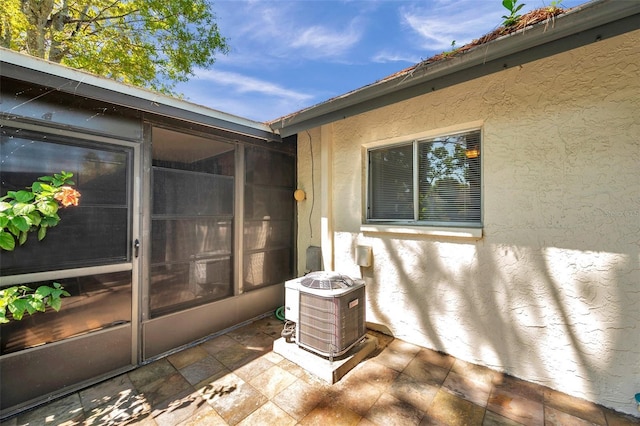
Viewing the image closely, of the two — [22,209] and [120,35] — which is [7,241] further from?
[120,35]

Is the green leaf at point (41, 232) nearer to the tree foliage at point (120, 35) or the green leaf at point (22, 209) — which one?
the green leaf at point (22, 209)

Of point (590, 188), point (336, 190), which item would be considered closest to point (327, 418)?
point (336, 190)

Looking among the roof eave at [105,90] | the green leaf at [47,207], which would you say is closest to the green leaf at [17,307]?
the green leaf at [47,207]

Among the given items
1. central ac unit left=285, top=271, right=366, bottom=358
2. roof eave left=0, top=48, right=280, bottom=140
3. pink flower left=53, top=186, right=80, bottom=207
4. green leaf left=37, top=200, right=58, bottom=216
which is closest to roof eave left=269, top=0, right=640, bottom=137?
roof eave left=0, top=48, right=280, bottom=140

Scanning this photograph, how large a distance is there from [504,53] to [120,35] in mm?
11862

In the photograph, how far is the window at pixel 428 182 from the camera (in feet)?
10.9

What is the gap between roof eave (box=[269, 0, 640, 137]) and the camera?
71.2 inches

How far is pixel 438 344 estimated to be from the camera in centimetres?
352

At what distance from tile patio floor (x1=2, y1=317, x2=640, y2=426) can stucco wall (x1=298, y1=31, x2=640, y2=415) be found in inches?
13.9

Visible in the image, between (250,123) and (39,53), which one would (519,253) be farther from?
(39,53)

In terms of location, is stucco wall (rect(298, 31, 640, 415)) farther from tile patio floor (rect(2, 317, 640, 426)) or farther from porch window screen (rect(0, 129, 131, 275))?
porch window screen (rect(0, 129, 131, 275))

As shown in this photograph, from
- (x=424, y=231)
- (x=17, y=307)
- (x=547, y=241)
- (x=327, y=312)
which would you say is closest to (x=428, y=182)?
(x=424, y=231)

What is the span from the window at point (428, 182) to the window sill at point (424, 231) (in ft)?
0.46

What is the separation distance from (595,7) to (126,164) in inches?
189
